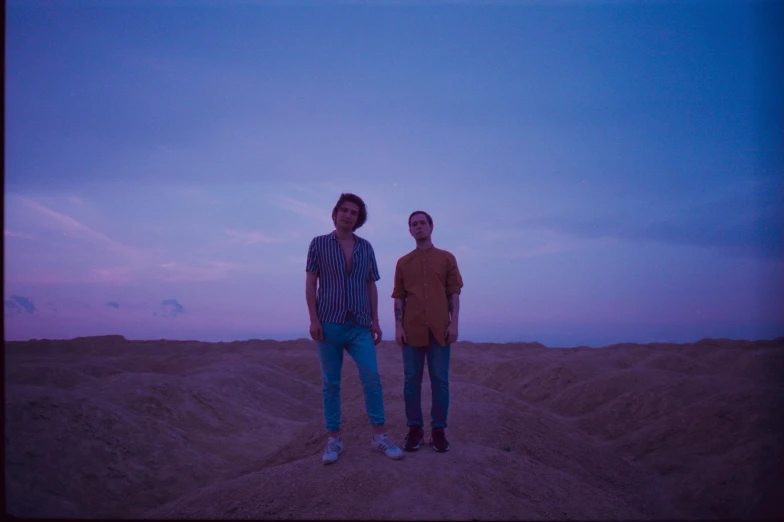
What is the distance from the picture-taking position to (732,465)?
6.79 metres

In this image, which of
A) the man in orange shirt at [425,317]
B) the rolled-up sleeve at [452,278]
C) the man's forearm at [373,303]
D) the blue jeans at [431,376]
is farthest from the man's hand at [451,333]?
the man's forearm at [373,303]

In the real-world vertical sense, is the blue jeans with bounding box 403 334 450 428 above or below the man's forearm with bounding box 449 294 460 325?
below

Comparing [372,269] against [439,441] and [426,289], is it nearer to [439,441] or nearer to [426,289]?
[426,289]

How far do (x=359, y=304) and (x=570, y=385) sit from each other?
13404mm

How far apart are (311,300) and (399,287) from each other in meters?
1.00

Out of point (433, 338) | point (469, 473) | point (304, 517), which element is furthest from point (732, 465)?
point (304, 517)

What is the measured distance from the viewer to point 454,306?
206 inches

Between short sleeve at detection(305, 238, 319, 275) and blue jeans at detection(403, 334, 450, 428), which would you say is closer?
short sleeve at detection(305, 238, 319, 275)

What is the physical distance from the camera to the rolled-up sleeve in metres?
5.28

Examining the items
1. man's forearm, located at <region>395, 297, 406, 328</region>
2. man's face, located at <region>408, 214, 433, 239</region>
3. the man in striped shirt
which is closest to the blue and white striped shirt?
the man in striped shirt

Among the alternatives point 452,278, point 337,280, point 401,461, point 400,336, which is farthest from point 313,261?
point 401,461

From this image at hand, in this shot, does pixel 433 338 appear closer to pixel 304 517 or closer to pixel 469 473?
pixel 469 473

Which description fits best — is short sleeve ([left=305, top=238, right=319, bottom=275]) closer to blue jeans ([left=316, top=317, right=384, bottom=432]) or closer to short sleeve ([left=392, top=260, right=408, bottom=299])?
blue jeans ([left=316, top=317, right=384, bottom=432])

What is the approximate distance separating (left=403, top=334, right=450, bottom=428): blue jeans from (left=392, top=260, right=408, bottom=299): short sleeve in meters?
0.52
